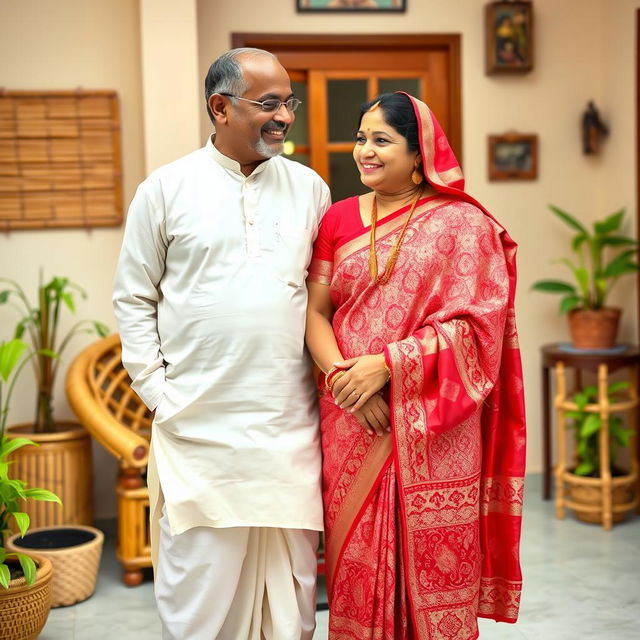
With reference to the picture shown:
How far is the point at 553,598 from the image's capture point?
3.42m

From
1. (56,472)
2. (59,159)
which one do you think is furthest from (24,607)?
(59,159)

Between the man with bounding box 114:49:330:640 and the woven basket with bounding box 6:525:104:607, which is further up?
the man with bounding box 114:49:330:640

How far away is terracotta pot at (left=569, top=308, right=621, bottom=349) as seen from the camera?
171 inches

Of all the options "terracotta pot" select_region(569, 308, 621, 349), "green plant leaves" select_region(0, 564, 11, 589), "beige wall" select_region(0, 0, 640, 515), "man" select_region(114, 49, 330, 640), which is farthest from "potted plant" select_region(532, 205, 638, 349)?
"green plant leaves" select_region(0, 564, 11, 589)

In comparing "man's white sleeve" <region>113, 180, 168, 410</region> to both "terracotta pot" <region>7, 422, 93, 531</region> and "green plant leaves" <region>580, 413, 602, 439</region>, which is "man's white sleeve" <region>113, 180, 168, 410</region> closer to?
"terracotta pot" <region>7, 422, 93, 531</region>

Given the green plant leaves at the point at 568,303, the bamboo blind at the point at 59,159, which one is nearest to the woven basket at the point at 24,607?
the bamboo blind at the point at 59,159

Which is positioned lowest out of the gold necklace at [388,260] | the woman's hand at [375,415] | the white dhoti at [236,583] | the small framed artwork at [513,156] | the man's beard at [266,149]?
the white dhoti at [236,583]

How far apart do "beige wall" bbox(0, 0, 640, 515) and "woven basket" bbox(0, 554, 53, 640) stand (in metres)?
1.32

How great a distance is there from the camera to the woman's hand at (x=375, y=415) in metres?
2.24

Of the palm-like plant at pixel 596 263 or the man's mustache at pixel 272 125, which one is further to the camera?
the palm-like plant at pixel 596 263

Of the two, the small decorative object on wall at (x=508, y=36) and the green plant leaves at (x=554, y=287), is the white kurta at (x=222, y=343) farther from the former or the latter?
the small decorative object on wall at (x=508, y=36)

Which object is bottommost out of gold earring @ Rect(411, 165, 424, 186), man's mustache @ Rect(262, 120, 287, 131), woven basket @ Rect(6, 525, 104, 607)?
woven basket @ Rect(6, 525, 104, 607)

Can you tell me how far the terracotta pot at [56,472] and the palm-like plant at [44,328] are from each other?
129 millimetres

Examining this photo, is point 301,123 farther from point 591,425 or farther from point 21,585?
point 21,585
